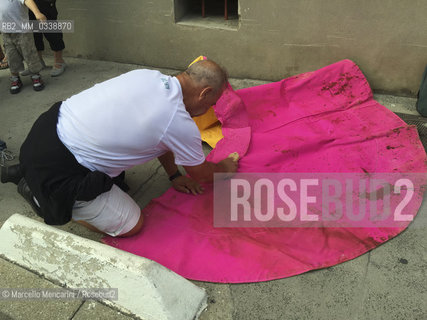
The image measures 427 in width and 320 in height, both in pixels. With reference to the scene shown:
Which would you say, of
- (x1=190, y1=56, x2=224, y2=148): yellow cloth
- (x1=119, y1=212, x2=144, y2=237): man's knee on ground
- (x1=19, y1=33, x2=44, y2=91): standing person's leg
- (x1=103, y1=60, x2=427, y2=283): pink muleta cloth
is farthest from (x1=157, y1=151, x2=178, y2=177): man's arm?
(x1=19, y1=33, x2=44, y2=91): standing person's leg

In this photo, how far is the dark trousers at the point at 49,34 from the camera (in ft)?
11.8

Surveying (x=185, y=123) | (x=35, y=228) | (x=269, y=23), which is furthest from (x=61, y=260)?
(x=269, y=23)

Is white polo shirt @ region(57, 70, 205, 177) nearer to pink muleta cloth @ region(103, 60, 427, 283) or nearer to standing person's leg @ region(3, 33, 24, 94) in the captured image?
pink muleta cloth @ region(103, 60, 427, 283)

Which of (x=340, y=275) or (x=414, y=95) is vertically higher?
(x=414, y=95)

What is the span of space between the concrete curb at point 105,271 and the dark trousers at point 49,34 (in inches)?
99.3

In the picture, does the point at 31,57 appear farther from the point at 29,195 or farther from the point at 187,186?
the point at 187,186

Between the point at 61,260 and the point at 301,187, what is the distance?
1468 millimetres

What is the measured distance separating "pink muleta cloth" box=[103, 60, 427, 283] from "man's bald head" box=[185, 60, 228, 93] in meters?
0.81

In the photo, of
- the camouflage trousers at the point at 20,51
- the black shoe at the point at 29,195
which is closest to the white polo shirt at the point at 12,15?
the camouflage trousers at the point at 20,51

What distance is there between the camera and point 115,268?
160 cm

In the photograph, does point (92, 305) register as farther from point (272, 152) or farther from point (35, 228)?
point (272, 152)

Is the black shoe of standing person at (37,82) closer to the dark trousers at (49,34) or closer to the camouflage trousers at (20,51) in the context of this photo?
the camouflage trousers at (20,51)

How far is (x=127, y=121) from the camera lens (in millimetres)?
1759
